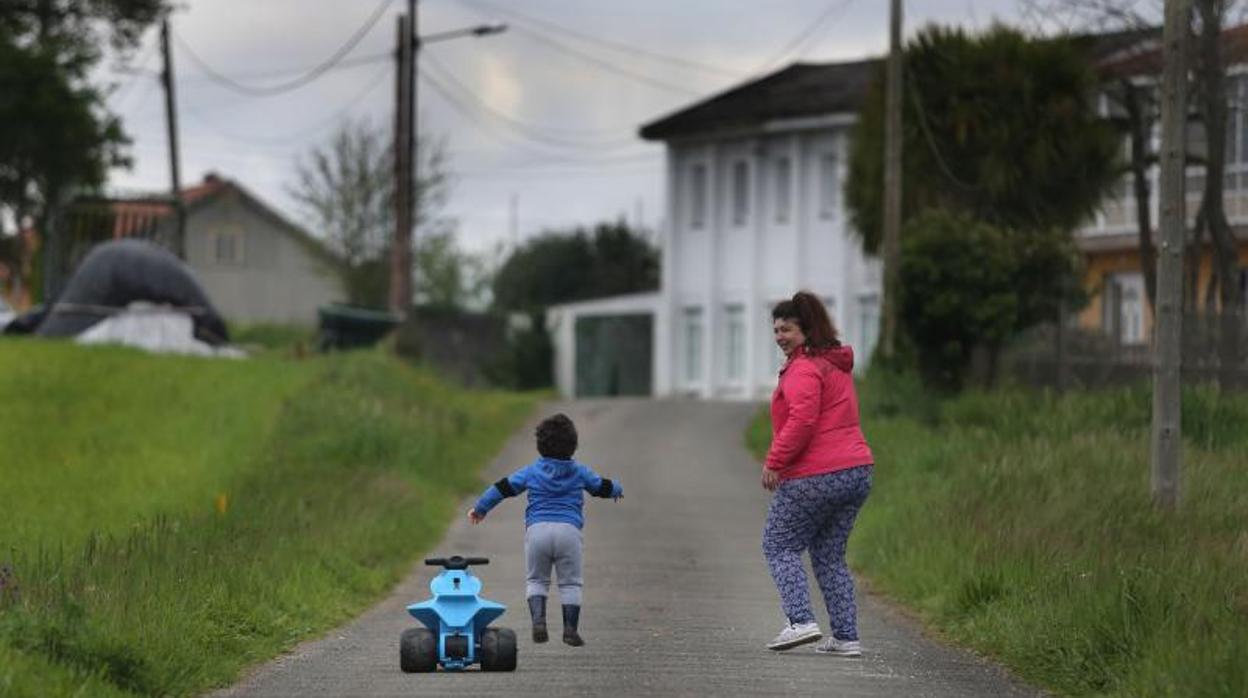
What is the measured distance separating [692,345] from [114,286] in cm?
1656

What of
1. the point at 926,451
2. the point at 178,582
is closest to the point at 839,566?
the point at 178,582

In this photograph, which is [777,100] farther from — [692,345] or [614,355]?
[614,355]

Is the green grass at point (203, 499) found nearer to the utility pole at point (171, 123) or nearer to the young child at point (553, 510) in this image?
the young child at point (553, 510)

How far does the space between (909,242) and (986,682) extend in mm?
22515

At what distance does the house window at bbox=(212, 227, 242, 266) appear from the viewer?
3866 inches

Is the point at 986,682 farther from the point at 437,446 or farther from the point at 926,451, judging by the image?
the point at 437,446

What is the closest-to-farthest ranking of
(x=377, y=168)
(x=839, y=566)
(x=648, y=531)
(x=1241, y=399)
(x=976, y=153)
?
(x=839, y=566) → (x=648, y=531) → (x=1241, y=399) → (x=976, y=153) → (x=377, y=168)

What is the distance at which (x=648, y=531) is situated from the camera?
76.8 feet

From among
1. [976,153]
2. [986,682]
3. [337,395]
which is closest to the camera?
[986,682]

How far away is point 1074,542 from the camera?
16453 millimetres

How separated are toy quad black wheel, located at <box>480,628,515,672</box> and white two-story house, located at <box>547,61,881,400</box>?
129 ft

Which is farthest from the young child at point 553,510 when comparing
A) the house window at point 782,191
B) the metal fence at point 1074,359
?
the house window at point 782,191

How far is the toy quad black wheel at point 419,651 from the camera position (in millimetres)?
12023

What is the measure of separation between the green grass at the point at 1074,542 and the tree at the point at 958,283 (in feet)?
13.5
